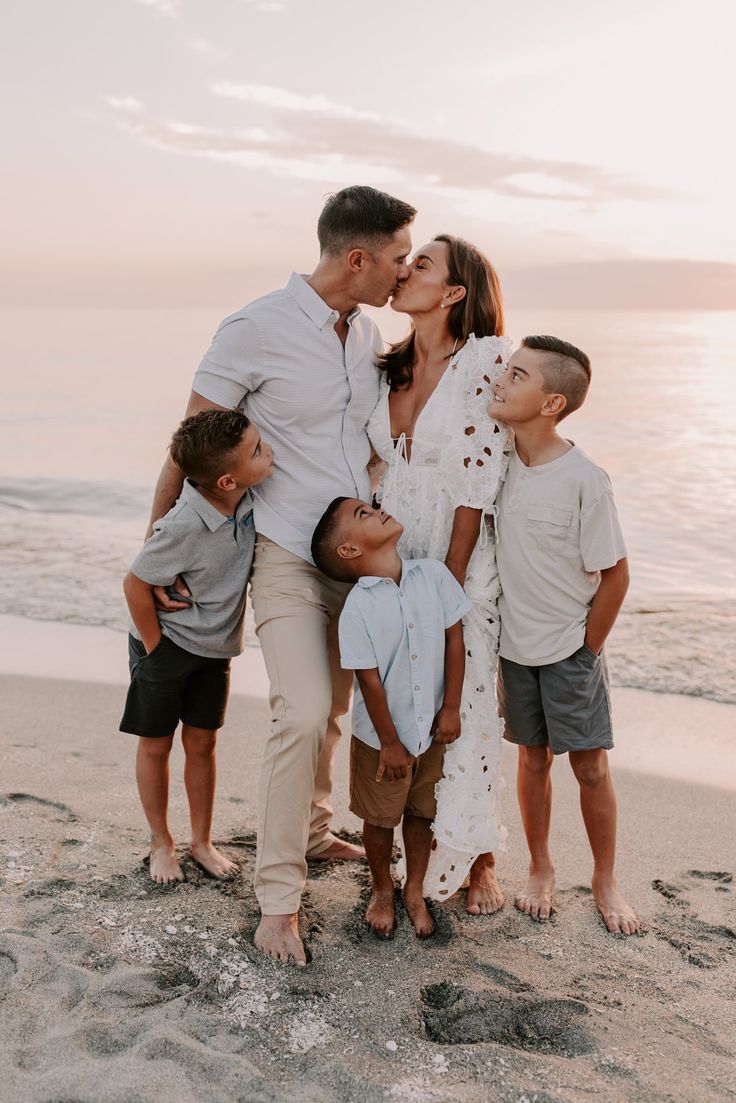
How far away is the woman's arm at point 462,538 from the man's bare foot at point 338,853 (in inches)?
46.4

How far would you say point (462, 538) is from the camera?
3.13 m

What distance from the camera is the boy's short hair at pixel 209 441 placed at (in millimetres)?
2916

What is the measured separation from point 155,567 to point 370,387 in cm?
92

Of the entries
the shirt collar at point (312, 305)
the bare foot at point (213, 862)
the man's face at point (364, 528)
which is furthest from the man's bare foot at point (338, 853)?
the shirt collar at point (312, 305)

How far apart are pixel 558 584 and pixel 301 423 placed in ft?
3.19

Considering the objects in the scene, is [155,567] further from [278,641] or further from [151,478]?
[151,478]

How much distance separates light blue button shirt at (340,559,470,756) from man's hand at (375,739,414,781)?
0.14 feet

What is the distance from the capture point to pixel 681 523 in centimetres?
1056

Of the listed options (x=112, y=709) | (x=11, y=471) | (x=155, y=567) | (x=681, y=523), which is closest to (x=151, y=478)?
(x=11, y=471)

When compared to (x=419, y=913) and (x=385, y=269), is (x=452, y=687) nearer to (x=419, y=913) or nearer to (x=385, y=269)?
(x=419, y=913)

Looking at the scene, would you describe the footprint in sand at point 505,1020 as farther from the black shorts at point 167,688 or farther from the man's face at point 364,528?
the man's face at point 364,528

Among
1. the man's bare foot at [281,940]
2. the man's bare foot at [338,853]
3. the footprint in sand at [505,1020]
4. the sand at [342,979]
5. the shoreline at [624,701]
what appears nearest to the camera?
the sand at [342,979]

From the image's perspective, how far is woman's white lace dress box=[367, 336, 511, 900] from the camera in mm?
3121

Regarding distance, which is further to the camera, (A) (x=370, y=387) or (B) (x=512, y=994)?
(A) (x=370, y=387)
